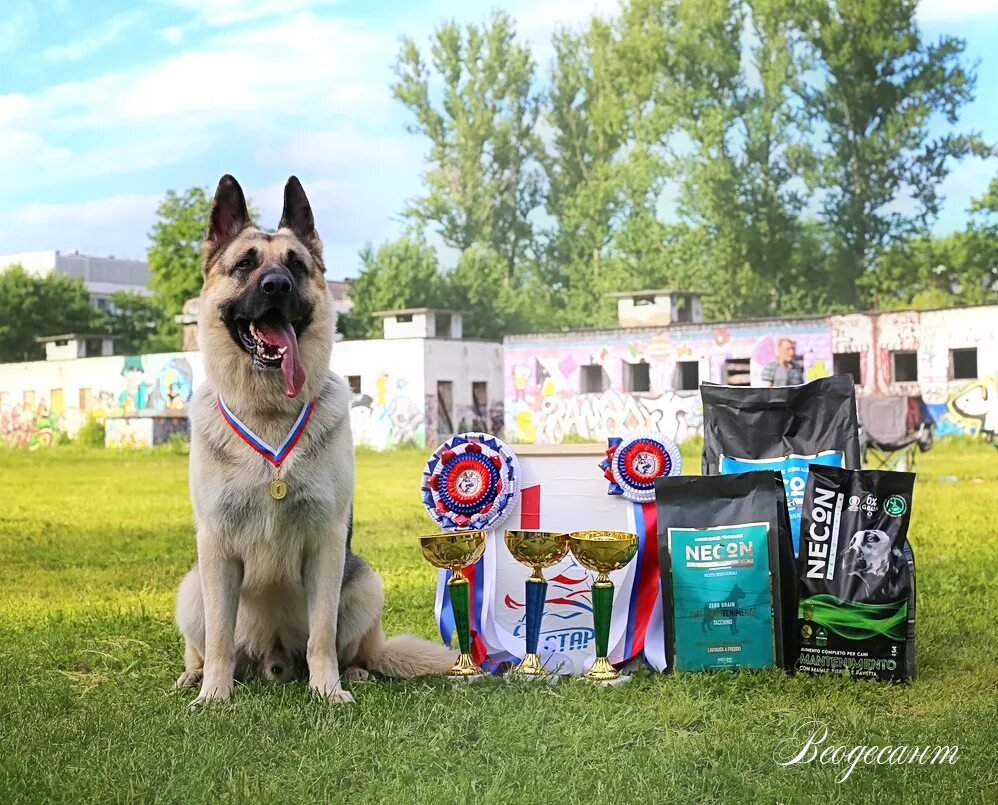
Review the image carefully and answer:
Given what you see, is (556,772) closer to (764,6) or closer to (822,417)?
(822,417)

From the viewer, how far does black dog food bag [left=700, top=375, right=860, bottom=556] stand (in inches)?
192

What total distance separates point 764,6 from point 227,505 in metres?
36.7

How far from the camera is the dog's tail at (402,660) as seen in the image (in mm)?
4367

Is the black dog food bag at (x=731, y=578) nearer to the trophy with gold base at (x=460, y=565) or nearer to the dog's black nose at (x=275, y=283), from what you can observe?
the trophy with gold base at (x=460, y=565)

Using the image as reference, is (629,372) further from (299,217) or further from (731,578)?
(299,217)

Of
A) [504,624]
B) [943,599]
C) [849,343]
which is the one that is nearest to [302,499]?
[504,624]

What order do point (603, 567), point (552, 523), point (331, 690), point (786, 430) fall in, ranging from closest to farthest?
point (331, 690), point (603, 567), point (552, 523), point (786, 430)

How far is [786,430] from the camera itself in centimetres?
496

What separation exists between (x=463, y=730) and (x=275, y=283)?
5.41 feet

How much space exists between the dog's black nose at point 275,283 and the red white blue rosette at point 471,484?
42.7 inches

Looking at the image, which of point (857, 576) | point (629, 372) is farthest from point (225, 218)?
point (629, 372)

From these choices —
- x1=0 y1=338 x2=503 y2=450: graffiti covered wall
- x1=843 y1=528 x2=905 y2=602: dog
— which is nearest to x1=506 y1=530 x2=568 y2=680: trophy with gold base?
x1=843 y1=528 x2=905 y2=602: dog

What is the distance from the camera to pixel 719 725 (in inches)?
142

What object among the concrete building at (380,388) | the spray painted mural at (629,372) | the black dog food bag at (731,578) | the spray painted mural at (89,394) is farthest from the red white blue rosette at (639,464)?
the spray painted mural at (89,394)
